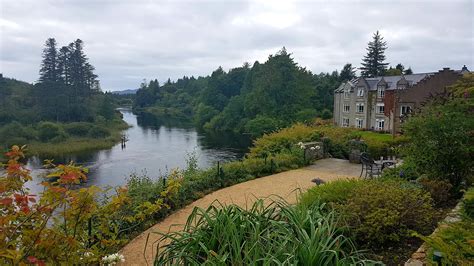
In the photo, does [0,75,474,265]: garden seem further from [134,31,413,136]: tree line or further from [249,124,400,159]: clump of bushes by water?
[134,31,413,136]: tree line

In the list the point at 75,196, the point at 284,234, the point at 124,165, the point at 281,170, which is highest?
the point at 75,196

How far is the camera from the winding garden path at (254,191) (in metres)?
5.79

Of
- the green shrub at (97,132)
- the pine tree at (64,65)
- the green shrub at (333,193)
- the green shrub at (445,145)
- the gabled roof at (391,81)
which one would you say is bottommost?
the green shrub at (97,132)

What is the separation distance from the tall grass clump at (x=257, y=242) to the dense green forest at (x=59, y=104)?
4241cm

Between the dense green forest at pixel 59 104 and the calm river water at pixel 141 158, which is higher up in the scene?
the dense green forest at pixel 59 104

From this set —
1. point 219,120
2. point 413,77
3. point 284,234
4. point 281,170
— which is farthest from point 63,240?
point 219,120

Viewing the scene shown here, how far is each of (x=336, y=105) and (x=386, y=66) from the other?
26.5m

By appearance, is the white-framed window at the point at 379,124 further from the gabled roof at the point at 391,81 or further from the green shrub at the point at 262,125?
the green shrub at the point at 262,125

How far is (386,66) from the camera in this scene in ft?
200

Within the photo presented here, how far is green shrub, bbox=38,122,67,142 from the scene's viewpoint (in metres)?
40.8

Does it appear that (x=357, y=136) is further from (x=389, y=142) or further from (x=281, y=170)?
(x=281, y=170)

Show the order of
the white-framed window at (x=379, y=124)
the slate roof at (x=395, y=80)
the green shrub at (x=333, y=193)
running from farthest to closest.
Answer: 1. the white-framed window at (x=379, y=124)
2. the slate roof at (x=395, y=80)
3. the green shrub at (x=333, y=193)

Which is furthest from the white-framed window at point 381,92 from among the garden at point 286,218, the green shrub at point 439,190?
the green shrub at point 439,190

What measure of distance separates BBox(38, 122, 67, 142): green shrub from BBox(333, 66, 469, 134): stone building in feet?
110
